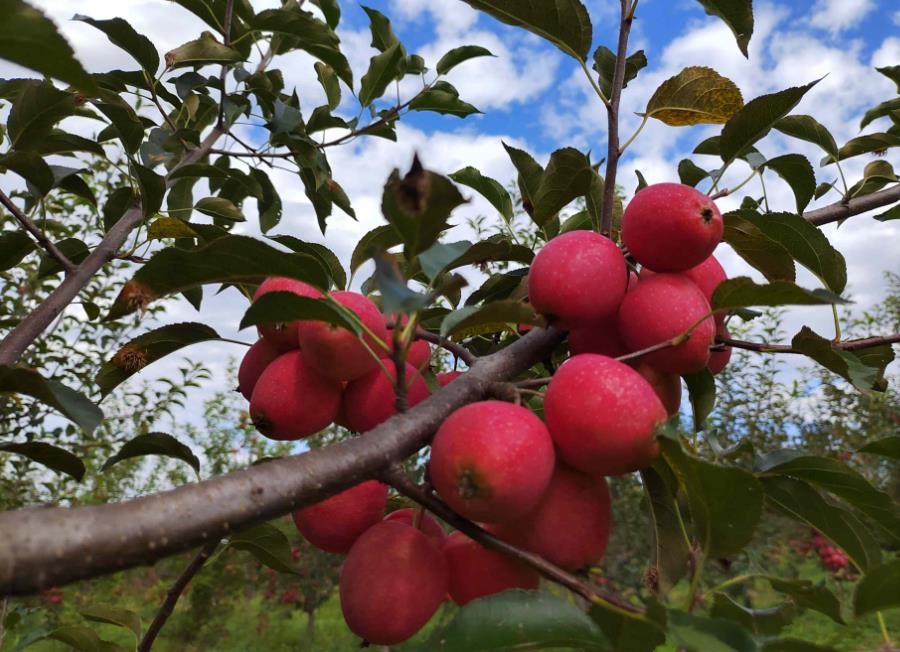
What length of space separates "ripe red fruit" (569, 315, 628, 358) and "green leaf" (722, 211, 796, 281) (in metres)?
0.27

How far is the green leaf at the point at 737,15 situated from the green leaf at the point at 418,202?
68 cm

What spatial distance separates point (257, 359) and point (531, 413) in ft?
1.59

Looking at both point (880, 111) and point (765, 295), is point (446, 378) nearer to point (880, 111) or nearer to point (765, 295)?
point (765, 295)

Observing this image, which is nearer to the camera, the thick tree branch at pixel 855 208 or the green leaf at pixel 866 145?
the thick tree branch at pixel 855 208

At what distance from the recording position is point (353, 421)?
949 millimetres

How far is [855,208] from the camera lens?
1.28 m

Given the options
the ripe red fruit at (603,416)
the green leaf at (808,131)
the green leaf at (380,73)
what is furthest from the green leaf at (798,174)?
the green leaf at (380,73)

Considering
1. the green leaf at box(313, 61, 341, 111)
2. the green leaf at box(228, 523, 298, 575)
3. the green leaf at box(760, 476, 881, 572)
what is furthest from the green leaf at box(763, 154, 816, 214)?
the green leaf at box(313, 61, 341, 111)

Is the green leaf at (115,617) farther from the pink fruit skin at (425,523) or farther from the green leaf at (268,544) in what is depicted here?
the pink fruit skin at (425,523)

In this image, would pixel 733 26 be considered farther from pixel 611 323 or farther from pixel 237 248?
pixel 237 248

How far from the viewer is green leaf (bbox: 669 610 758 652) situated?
21.9 inches

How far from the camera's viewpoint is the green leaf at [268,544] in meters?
1.09

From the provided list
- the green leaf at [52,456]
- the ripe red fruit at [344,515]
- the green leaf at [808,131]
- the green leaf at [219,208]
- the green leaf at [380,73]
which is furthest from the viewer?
the green leaf at [380,73]

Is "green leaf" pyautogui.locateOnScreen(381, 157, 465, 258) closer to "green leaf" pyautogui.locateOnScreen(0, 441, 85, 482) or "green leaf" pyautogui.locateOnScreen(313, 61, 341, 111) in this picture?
"green leaf" pyautogui.locateOnScreen(0, 441, 85, 482)
